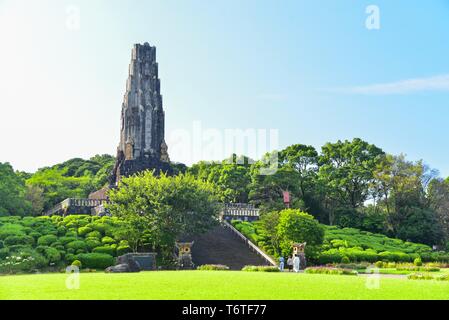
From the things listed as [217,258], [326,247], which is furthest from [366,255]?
[217,258]

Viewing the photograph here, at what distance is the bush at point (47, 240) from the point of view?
3566 centimetres

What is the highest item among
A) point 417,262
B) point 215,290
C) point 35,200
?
point 35,200

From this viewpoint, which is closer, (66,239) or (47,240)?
(47,240)

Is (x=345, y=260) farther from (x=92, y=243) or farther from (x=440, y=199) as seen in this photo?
(x=440, y=199)

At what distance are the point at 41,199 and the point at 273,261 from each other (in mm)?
28125

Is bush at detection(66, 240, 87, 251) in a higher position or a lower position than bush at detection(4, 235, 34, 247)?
lower

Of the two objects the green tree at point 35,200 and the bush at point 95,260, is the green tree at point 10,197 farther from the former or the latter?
the bush at point 95,260

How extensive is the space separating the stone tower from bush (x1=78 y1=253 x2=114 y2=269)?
27.4m

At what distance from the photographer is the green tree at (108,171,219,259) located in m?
36.2

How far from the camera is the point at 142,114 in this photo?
203 ft

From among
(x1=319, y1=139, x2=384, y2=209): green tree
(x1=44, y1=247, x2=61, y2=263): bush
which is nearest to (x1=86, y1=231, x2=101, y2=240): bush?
(x1=44, y1=247, x2=61, y2=263): bush

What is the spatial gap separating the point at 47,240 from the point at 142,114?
27.4m

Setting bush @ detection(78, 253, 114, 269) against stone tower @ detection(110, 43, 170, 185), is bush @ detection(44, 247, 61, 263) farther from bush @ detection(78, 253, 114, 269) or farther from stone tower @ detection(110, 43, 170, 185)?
stone tower @ detection(110, 43, 170, 185)

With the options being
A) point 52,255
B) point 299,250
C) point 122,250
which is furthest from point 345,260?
point 52,255
